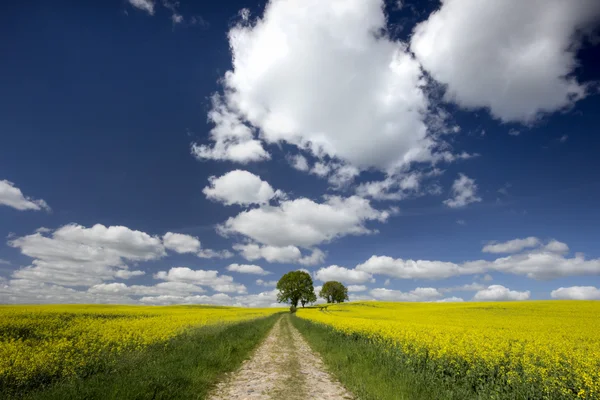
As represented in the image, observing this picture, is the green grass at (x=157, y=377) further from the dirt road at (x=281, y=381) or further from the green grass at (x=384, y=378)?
the green grass at (x=384, y=378)

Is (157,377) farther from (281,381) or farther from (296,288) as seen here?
(296,288)

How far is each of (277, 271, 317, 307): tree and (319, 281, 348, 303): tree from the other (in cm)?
1707

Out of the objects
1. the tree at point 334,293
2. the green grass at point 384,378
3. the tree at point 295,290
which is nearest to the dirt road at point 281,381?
the green grass at point 384,378

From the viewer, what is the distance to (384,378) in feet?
28.7

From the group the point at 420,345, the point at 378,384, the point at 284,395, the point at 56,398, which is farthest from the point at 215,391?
the point at 420,345

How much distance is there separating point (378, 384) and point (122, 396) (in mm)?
6068

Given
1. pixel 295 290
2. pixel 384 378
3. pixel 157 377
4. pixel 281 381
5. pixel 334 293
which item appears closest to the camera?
pixel 157 377

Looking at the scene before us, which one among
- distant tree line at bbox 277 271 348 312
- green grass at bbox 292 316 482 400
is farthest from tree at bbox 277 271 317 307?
green grass at bbox 292 316 482 400

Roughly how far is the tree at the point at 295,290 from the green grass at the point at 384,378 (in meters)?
74.4

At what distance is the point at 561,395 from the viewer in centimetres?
689

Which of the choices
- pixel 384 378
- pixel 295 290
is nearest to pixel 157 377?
pixel 384 378

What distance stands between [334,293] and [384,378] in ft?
322

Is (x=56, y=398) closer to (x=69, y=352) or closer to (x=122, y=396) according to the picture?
(x=122, y=396)

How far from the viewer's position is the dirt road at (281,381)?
7688mm
